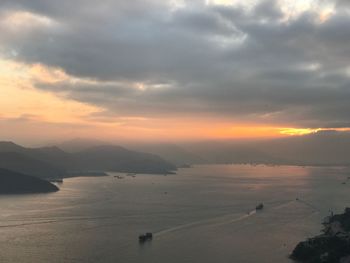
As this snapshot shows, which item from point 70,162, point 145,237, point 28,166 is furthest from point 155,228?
point 70,162

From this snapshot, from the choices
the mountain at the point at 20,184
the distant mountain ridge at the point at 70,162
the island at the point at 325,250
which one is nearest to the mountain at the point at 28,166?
the distant mountain ridge at the point at 70,162

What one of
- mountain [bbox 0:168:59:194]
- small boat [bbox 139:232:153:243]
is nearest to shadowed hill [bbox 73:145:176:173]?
mountain [bbox 0:168:59:194]

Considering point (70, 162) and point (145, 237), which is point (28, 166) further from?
point (145, 237)

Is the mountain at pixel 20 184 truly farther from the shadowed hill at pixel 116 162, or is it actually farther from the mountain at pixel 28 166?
the shadowed hill at pixel 116 162

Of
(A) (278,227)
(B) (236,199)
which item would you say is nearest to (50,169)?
(B) (236,199)

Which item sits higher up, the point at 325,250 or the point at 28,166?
the point at 28,166

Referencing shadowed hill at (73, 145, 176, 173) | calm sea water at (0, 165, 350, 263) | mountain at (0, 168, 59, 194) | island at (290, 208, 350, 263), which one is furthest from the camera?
shadowed hill at (73, 145, 176, 173)

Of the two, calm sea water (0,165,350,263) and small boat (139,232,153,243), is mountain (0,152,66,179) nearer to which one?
calm sea water (0,165,350,263)
